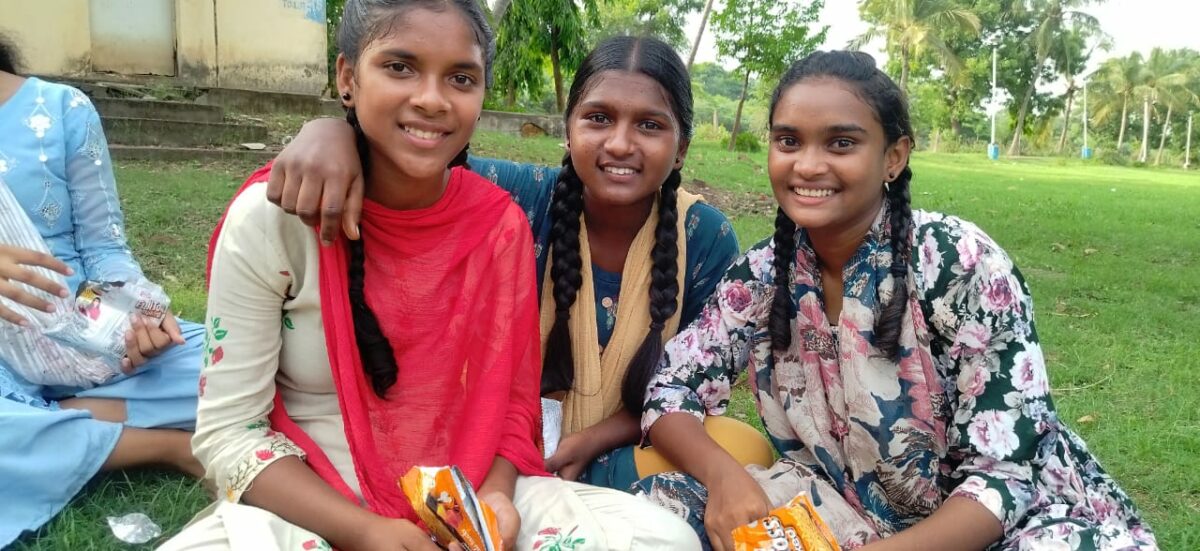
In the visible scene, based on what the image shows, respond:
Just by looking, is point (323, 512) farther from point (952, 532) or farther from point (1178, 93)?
point (1178, 93)

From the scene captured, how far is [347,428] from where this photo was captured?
1903 mm

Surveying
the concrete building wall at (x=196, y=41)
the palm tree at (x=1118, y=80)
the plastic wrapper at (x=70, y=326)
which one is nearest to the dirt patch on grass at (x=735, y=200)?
the concrete building wall at (x=196, y=41)

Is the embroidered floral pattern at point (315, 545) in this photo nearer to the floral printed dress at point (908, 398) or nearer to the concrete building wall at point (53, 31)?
the floral printed dress at point (908, 398)

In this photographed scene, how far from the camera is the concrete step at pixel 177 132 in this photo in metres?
8.16

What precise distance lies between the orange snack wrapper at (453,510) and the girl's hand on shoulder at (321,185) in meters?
0.51

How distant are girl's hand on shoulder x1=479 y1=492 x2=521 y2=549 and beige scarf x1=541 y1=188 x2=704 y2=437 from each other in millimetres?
666

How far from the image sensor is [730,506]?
199 centimetres

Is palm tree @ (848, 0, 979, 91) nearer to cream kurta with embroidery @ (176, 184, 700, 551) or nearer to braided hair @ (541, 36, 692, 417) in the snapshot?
braided hair @ (541, 36, 692, 417)

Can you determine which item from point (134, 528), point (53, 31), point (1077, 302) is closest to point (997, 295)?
point (134, 528)

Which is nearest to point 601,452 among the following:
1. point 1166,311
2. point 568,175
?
point 568,175

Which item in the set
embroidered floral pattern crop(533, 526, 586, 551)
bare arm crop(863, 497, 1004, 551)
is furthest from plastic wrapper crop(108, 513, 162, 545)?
bare arm crop(863, 497, 1004, 551)

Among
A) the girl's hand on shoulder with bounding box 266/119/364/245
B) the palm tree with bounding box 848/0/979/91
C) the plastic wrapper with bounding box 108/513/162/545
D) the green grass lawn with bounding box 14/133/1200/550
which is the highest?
the palm tree with bounding box 848/0/979/91

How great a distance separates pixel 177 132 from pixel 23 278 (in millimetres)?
6907

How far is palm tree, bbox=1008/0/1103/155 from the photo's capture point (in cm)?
4316
